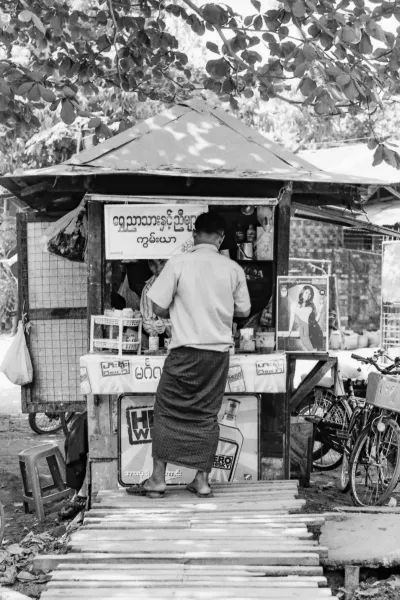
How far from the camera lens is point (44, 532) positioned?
19.0ft

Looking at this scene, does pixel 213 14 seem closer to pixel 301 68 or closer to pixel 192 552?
pixel 301 68

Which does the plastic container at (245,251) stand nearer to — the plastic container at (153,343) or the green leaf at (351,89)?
the plastic container at (153,343)

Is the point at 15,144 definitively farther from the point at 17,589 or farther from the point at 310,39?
the point at 17,589

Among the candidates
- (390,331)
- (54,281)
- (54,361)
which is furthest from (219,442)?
(390,331)

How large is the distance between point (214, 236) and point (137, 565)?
2.13 m

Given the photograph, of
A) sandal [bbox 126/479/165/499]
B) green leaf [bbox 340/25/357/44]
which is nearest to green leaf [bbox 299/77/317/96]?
green leaf [bbox 340/25/357/44]

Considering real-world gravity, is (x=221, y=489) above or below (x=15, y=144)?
below

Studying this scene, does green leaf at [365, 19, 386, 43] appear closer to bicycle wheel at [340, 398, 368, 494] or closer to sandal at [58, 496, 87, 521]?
bicycle wheel at [340, 398, 368, 494]

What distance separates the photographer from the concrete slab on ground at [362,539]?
14.4 ft

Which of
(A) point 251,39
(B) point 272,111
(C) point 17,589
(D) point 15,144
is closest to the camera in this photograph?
(C) point 17,589

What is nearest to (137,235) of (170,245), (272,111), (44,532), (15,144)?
(170,245)

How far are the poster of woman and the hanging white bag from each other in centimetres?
242

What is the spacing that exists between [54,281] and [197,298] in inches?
104

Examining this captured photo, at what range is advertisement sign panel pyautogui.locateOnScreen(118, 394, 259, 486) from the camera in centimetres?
Answer: 573
